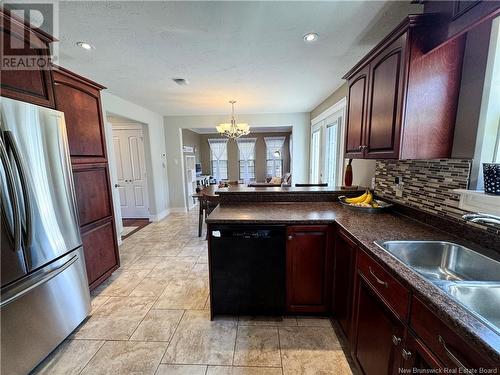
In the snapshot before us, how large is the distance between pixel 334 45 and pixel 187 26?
1327mm

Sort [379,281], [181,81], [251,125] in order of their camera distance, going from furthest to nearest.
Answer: [251,125] → [181,81] → [379,281]

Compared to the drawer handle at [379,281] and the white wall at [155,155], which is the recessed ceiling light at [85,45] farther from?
the drawer handle at [379,281]

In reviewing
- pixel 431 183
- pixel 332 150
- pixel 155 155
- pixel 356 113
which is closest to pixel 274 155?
pixel 332 150

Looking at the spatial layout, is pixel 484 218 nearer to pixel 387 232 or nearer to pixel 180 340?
pixel 387 232

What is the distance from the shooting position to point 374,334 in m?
1.14

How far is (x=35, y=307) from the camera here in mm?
1372

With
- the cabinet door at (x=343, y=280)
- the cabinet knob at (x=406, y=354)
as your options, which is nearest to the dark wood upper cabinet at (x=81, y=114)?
the cabinet door at (x=343, y=280)

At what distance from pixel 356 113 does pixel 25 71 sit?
2.52 m

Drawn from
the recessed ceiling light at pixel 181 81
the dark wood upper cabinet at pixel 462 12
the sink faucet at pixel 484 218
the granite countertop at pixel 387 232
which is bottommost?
the granite countertop at pixel 387 232

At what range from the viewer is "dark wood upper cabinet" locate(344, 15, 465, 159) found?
49.6 inches

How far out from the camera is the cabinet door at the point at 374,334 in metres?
0.97

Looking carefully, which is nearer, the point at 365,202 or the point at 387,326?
the point at 387,326

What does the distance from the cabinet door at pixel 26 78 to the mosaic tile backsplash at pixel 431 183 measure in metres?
2.82

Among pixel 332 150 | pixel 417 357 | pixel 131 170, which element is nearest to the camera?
pixel 417 357
